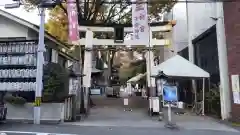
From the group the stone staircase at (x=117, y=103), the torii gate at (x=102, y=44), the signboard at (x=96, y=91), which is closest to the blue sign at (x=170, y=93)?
the torii gate at (x=102, y=44)

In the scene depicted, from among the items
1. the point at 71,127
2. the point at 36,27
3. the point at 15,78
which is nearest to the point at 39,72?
the point at 15,78

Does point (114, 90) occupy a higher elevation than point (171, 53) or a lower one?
lower

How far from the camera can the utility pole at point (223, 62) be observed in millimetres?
13656

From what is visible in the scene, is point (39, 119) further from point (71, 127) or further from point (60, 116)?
point (71, 127)

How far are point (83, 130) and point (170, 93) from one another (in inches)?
173

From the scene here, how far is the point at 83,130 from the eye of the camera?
397 inches

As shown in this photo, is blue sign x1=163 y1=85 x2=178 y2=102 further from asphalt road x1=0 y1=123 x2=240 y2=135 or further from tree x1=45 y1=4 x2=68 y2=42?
tree x1=45 y1=4 x2=68 y2=42

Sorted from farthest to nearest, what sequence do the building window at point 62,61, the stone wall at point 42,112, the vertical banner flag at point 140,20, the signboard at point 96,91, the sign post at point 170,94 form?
the signboard at point 96,91 → the building window at point 62,61 → the vertical banner flag at point 140,20 → the sign post at point 170,94 → the stone wall at point 42,112

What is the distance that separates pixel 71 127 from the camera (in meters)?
10.7

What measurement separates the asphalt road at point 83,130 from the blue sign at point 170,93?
165 cm

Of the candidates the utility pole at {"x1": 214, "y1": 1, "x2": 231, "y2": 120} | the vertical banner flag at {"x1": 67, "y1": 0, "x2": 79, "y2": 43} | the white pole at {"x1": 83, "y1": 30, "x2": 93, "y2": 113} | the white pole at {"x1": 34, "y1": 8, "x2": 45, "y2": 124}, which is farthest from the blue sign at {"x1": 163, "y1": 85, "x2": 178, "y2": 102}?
the white pole at {"x1": 83, "y1": 30, "x2": 93, "y2": 113}

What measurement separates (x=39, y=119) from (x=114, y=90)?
859 inches

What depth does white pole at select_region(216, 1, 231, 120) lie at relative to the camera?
44.9 feet

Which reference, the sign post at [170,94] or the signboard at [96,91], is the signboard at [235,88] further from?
the signboard at [96,91]
